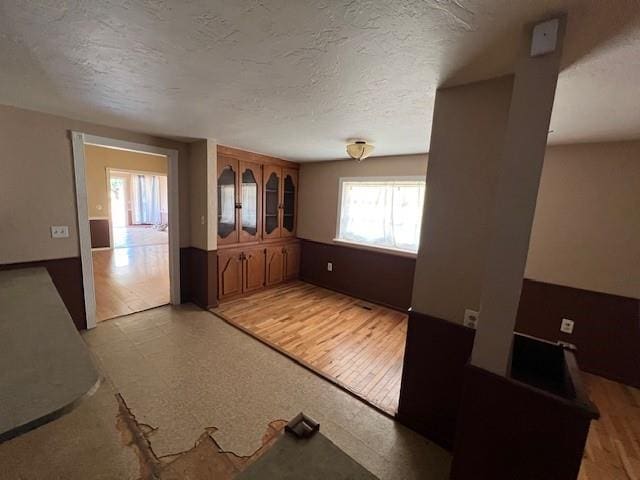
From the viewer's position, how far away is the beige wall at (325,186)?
371cm

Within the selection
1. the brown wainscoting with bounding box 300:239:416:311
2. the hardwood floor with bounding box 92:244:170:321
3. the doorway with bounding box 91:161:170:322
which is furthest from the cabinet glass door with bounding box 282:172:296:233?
the hardwood floor with bounding box 92:244:170:321

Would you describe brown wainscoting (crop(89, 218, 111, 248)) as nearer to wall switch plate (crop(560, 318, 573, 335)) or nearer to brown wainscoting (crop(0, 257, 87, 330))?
brown wainscoting (crop(0, 257, 87, 330))

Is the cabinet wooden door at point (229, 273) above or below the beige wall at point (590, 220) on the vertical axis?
below

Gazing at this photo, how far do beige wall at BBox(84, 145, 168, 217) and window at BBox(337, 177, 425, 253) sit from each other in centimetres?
470

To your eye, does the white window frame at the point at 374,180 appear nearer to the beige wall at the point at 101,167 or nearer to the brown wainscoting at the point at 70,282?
the brown wainscoting at the point at 70,282

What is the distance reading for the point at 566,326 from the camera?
2.53 metres

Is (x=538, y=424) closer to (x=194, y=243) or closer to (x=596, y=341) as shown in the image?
(x=596, y=341)

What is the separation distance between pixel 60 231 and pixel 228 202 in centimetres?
172

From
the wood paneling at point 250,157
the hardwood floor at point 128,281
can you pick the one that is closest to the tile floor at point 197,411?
the hardwood floor at point 128,281

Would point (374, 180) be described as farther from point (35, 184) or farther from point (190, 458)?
point (35, 184)

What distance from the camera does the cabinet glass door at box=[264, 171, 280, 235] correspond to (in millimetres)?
4191

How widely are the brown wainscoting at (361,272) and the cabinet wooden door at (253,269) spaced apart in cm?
90

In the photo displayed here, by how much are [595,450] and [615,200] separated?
6.38 ft

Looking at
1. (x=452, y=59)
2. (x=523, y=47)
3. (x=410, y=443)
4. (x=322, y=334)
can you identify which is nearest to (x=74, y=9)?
(x=452, y=59)
